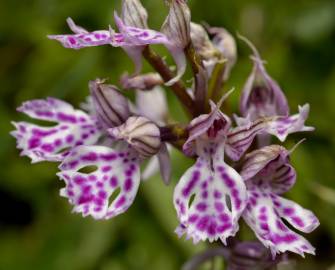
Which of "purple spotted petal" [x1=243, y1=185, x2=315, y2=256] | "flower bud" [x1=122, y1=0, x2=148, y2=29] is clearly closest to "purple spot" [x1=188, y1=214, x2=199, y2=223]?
"purple spotted petal" [x1=243, y1=185, x2=315, y2=256]

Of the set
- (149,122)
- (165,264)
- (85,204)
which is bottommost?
(165,264)

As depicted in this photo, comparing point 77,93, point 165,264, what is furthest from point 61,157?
point 77,93

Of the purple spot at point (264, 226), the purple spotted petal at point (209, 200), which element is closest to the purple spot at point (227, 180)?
the purple spotted petal at point (209, 200)

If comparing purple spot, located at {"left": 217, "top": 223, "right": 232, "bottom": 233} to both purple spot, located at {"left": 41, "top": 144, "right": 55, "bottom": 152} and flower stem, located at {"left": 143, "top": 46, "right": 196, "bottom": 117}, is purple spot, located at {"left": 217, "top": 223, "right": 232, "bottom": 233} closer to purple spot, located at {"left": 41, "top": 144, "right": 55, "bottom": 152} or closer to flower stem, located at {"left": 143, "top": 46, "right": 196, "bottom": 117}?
flower stem, located at {"left": 143, "top": 46, "right": 196, "bottom": 117}

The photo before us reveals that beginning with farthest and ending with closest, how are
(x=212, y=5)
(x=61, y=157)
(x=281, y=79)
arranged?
(x=212, y=5) → (x=281, y=79) → (x=61, y=157)

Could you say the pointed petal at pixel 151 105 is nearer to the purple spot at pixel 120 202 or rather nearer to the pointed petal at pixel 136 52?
the pointed petal at pixel 136 52

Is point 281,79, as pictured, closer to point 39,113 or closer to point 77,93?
point 77,93
